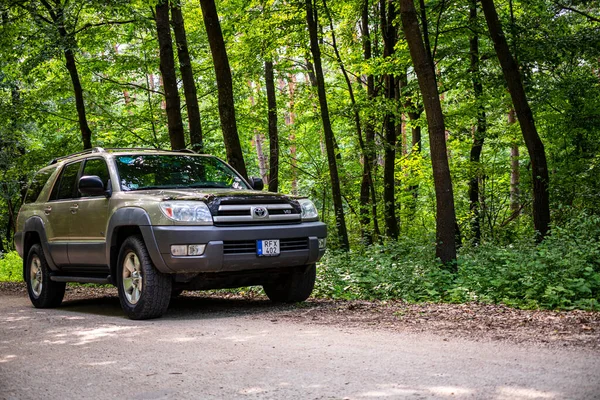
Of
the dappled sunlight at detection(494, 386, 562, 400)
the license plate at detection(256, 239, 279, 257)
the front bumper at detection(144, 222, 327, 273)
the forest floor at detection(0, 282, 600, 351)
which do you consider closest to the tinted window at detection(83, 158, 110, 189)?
the front bumper at detection(144, 222, 327, 273)

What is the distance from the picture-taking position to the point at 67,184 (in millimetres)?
9742

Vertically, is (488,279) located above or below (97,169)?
below

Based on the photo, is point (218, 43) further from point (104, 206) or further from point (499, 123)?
point (499, 123)

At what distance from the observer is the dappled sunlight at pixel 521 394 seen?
372cm

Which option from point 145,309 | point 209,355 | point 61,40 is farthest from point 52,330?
point 61,40

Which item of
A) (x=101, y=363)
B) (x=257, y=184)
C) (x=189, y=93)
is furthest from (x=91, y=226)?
(x=189, y=93)

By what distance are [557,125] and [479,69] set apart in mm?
2699

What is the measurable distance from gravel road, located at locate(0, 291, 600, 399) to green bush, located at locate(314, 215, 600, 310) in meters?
2.09

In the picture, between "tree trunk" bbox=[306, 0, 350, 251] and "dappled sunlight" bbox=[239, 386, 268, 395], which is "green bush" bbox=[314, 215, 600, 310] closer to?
"dappled sunlight" bbox=[239, 386, 268, 395]

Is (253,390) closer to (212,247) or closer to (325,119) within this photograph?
(212,247)

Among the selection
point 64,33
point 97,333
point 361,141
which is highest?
point 64,33

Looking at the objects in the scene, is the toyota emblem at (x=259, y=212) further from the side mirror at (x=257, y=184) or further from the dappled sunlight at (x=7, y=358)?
the dappled sunlight at (x=7, y=358)

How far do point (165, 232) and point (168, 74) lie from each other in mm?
8593

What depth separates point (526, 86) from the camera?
16344mm
